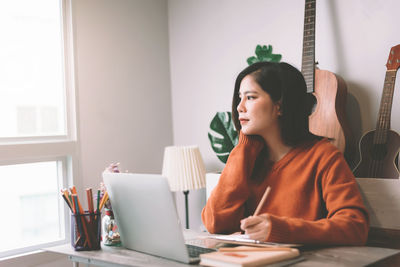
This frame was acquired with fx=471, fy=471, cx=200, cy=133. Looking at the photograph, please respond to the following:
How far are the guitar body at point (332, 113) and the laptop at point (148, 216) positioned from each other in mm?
1032

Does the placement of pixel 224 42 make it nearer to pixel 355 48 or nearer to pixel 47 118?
pixel 355 48

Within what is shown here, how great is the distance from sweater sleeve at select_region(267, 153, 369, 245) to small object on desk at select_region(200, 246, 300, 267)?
133mm

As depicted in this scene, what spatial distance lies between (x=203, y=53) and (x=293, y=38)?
0.68 m

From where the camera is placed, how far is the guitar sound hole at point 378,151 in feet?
6.63

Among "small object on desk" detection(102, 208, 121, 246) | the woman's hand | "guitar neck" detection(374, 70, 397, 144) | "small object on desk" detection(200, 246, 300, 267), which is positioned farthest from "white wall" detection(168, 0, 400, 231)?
"small object on desk" detection(102, 208, 121, 246)

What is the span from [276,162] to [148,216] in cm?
62

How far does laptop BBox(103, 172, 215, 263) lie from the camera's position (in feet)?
4.07

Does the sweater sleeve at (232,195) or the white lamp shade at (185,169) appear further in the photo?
the white lamp shade at (185,169)

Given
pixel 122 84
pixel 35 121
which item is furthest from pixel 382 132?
pixel 35 121

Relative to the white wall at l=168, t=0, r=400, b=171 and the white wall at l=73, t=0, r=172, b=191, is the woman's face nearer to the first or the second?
the white wall at l=168, t=0, r=400, b=171

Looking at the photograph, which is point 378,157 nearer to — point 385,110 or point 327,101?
point 385,110

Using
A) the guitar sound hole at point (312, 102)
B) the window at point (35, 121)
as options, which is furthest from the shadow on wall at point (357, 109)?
the window at point (35, 121)

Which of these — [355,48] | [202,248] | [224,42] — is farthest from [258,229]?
[224,42]

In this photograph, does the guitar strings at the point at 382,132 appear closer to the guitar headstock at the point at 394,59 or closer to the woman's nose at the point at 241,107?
the guitar headstock at the point at 394,59
